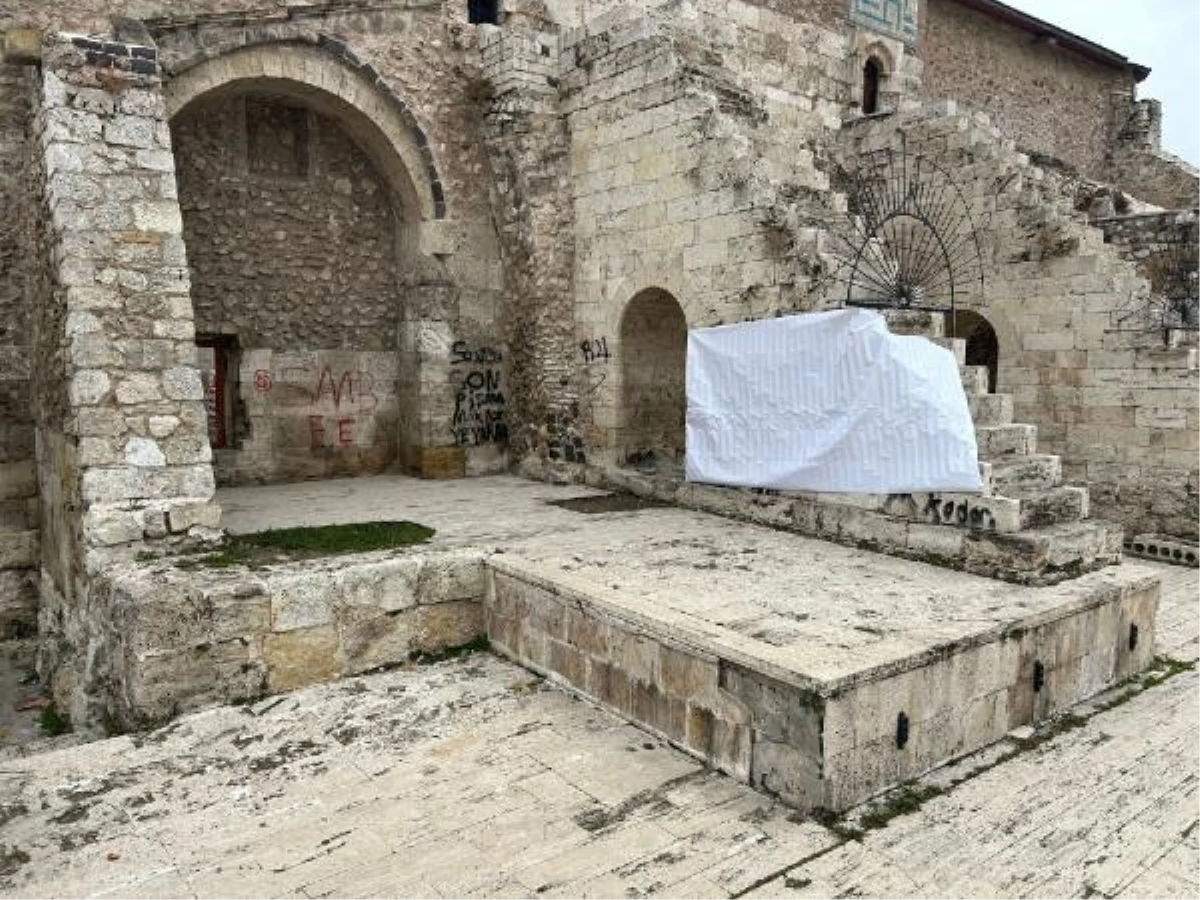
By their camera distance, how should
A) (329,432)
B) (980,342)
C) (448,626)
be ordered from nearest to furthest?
(448,626) → (329,432) → (980,342)

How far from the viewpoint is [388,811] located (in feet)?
13.2

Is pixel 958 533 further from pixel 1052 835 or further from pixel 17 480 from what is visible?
pixel 17 480

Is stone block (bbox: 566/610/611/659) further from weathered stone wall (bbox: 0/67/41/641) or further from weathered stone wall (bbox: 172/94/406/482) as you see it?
weathered stone wall (bbox: 172/94/406/482)

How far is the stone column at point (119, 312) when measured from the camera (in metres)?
5.61

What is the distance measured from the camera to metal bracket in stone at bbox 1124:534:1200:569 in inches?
340

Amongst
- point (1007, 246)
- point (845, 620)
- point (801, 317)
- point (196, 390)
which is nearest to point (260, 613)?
point (196, 390)

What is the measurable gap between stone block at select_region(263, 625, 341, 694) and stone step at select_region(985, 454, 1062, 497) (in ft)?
14.2

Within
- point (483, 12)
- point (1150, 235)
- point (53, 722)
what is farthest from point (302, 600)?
point (1150, 235)

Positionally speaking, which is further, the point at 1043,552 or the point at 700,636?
the point at 1043,552

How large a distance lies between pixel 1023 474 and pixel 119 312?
19.9 ft

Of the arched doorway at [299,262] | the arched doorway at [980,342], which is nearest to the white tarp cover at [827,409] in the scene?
the arched doorway at [299,262]

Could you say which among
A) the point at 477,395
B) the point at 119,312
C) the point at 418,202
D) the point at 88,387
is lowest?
the point at 477,395

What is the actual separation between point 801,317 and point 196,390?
14.2ft

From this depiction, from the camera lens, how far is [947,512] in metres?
5.98
